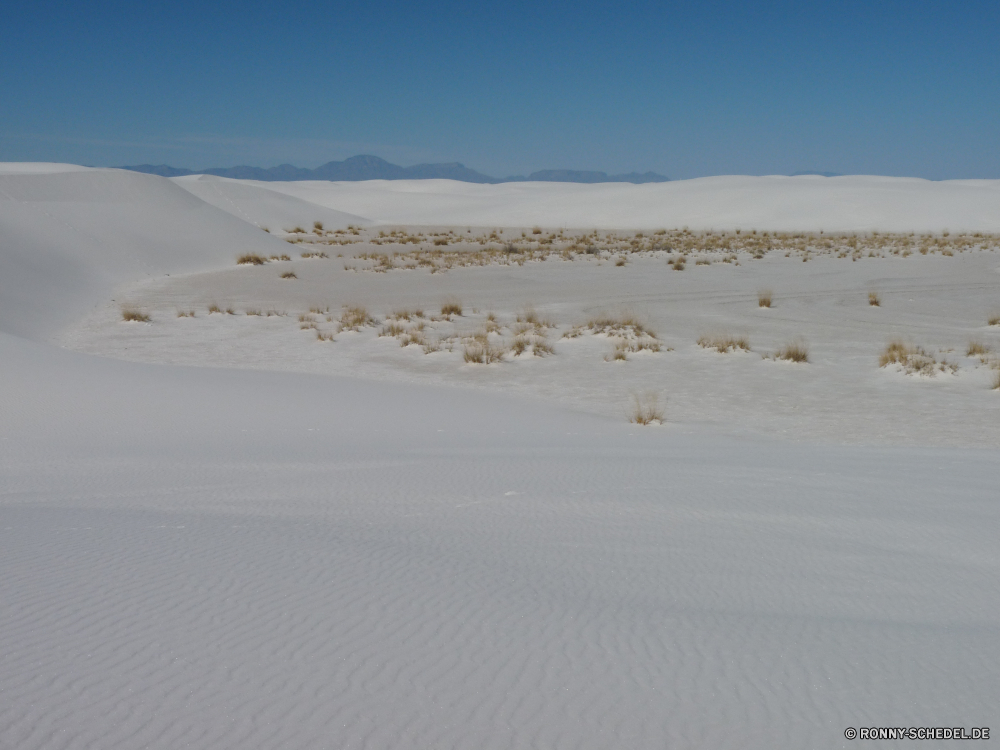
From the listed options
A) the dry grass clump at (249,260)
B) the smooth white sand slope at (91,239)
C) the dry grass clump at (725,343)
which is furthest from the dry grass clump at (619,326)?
the dry grass clump at (249,260)

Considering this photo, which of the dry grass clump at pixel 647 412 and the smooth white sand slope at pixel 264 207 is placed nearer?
the dry grass clump at pixel 647 412

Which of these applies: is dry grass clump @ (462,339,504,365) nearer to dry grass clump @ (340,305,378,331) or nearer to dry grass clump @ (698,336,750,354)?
dry grass clump @ (340,305,378,331)

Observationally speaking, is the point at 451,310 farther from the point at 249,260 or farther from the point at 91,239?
the point at 249,260

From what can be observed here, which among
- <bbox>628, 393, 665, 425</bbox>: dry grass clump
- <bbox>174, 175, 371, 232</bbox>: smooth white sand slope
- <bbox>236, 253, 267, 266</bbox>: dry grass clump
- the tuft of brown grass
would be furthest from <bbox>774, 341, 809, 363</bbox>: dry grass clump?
<bbox>174, 175, 371, 232</bbox>: smooth white sand slope

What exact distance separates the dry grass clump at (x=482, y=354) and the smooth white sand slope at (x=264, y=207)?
38.6 meters

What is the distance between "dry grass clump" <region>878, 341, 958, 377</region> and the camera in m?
10.3

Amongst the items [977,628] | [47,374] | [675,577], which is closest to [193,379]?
[47,374]

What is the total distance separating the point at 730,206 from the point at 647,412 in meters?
67.2

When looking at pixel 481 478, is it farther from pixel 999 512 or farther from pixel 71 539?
pixel 999 512

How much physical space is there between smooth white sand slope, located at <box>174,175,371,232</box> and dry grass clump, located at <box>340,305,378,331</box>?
35.2 m

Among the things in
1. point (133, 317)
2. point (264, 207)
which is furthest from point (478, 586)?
point (264, 207)

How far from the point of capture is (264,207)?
2041 inches

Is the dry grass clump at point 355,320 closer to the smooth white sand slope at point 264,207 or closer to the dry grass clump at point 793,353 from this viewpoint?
the dry grass clump at point 793,353

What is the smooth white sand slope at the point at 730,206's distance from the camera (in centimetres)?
6322
